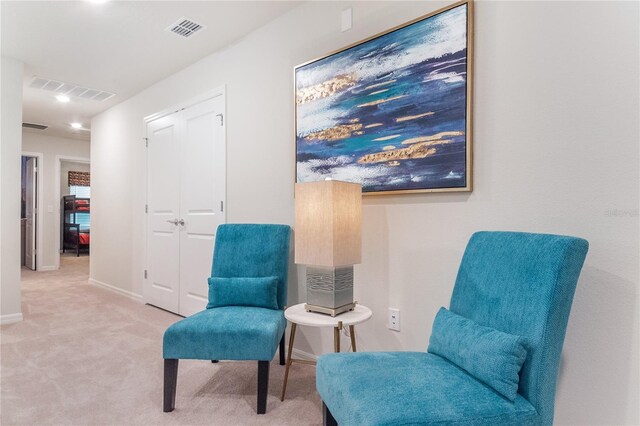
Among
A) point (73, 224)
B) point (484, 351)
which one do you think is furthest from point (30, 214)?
point (484, 351)

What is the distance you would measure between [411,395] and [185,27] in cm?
308

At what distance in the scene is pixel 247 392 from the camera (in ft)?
6.81

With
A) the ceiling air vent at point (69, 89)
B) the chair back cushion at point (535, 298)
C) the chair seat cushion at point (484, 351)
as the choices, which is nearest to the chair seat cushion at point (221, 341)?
the chair seat cushion at point (484, 351)

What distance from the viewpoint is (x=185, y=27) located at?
2.93 m

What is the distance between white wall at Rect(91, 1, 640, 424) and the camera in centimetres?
141

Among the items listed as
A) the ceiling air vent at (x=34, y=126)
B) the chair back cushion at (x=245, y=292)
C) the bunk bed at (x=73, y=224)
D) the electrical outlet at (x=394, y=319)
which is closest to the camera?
the electrical outlet at (x=394, y=319)

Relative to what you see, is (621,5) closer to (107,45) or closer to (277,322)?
(277,322)

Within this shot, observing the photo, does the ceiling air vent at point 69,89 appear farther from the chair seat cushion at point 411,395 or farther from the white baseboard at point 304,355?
the chair seat cushion at point 411,395

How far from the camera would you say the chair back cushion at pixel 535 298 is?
45.2 inches

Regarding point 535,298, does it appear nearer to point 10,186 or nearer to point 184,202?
point 184,202

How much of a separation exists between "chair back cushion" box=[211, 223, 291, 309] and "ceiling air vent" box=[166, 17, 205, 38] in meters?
1.71

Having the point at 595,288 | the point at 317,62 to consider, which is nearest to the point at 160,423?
the point at 595,288

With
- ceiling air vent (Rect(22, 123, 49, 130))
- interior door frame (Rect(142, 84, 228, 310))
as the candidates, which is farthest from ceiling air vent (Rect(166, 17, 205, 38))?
ceiling air vent (Rect(22, 123, 49, 130))

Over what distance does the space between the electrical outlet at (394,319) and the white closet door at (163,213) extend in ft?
8.12
